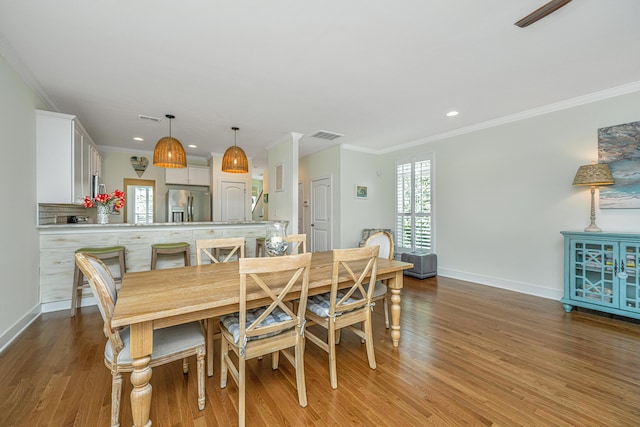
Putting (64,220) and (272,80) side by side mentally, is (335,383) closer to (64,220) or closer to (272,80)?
(272,80)

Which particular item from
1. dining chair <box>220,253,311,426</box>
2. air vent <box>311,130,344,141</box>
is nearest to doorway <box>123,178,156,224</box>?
air vent <box>311,130,344,141</box>

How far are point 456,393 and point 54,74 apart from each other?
14.8 ft

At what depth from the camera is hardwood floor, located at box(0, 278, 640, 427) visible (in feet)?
5.08

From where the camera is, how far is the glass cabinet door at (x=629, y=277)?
271 cm

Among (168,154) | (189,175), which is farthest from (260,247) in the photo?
(189,175)

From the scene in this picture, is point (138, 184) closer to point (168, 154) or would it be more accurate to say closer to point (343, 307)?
point (168, 154)

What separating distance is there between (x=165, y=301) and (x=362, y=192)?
477 centimetres

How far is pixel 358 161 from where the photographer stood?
18.9 ft

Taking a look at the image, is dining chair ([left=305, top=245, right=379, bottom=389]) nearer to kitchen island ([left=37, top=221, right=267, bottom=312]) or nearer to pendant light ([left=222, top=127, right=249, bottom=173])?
pendant light ([left=222, top=127, right=249, bottom=173])

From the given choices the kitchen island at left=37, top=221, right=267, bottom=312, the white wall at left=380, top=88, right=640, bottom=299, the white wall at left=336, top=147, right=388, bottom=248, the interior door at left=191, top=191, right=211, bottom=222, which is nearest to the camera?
the kitchen island at left=37, top=221, right=267, bottom=312

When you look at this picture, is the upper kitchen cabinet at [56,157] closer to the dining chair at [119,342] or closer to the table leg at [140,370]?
the dining chair at [119,342]

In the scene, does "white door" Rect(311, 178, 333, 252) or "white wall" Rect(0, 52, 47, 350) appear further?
"white door" Rect(311, 178, 333, 252)

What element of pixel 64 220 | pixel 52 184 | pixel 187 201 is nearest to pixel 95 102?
pixel 52 184

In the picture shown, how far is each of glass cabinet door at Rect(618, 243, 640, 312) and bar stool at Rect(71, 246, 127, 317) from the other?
18.1 feet
